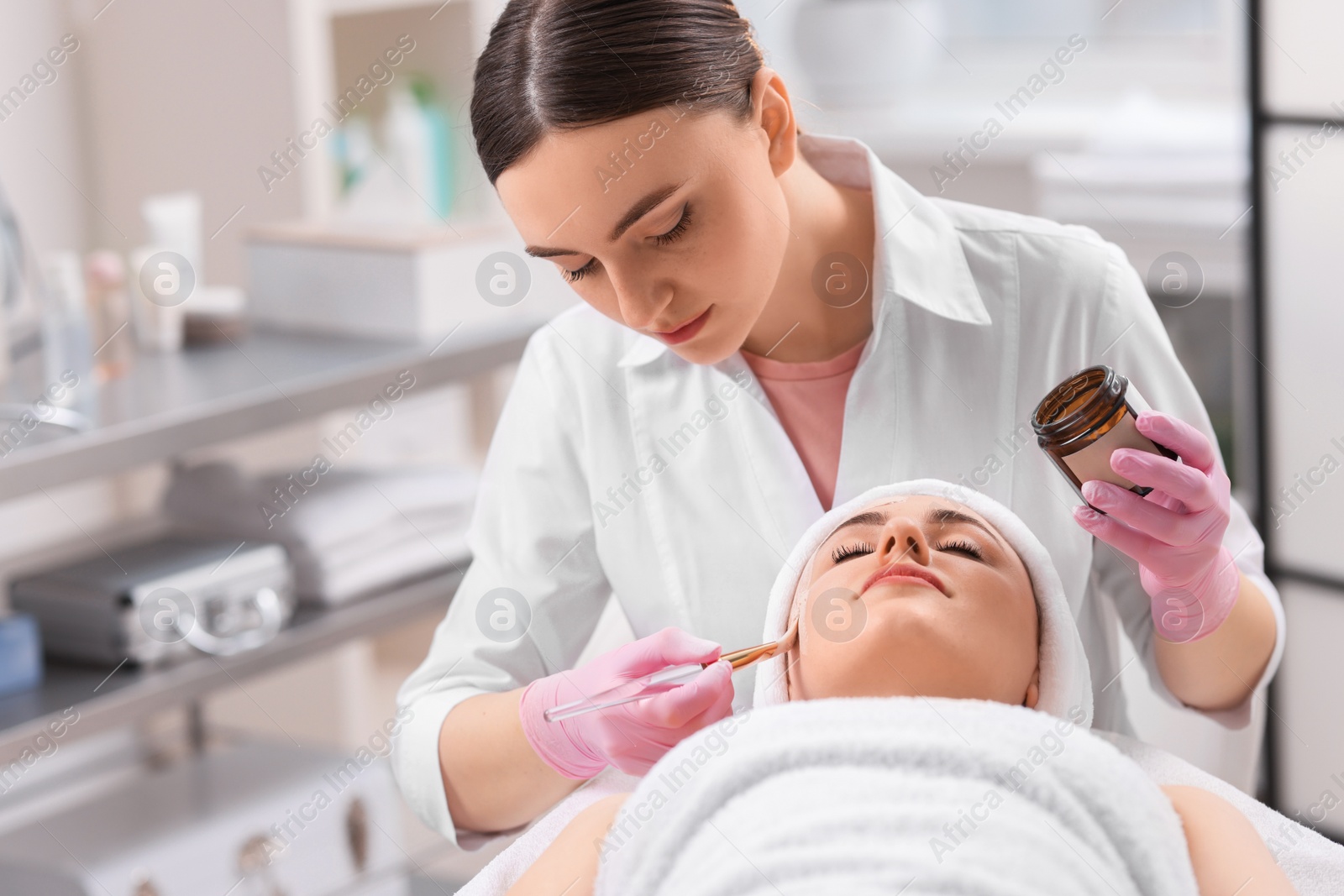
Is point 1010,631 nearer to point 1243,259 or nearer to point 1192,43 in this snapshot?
point 1243,259

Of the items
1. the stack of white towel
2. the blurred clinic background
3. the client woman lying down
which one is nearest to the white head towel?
the client woman lying down

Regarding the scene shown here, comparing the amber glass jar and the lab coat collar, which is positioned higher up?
the lab coat collar

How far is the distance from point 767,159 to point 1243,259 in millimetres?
1034

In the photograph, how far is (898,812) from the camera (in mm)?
769

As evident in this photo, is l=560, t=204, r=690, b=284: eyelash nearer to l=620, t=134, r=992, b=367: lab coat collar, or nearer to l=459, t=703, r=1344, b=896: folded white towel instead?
l=620, t=134, r=992, b=367: lab coat collar

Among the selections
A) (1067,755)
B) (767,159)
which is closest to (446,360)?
(767,159)

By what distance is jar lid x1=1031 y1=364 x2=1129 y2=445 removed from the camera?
78 centimetres

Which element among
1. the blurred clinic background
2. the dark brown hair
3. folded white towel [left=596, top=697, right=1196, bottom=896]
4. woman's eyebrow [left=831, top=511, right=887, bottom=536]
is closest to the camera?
folded white towel [left=596, top=697, right=1196, bottom=896]

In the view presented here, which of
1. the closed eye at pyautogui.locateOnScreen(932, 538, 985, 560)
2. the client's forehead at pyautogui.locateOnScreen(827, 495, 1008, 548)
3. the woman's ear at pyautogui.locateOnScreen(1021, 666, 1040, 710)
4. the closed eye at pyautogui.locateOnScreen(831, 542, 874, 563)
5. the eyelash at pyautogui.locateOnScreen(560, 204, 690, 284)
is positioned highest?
the eyelash at pyautogui.locateOnScreen(560, 204, 690, 284)

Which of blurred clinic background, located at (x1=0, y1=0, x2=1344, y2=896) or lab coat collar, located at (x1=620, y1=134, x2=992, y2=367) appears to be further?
blurred clinic background, located at (x1=0, y1=0, x2=1344, y2=896)

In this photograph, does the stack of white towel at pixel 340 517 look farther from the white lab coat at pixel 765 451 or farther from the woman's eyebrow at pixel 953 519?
the woman's eyebrow at pixel 953 519

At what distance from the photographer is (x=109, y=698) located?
61.4 inches

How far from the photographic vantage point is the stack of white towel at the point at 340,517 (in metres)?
1.82

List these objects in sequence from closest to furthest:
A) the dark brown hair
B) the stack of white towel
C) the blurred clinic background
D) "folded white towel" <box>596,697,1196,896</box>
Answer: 1. "folded white towel" <box>596,697,1196,896</box>
2. the dark brown hair
3. the blurred clinic background
4. the stack of white towel
